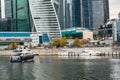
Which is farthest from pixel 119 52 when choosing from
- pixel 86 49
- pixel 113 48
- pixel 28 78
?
pixel 28 78

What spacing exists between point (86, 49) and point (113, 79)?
131586 millimetres

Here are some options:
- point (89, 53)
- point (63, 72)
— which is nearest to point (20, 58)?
point (63, 72)

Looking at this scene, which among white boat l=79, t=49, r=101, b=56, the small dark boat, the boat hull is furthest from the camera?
white boat l=79, t=49, r=101, b=56

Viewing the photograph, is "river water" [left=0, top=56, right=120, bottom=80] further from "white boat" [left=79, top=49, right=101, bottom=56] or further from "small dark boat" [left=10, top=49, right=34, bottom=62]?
"white boat" [left=79, top=49, right=101, bottom=56]

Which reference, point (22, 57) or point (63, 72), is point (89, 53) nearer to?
point (22, 57)

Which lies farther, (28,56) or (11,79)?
(28,56)

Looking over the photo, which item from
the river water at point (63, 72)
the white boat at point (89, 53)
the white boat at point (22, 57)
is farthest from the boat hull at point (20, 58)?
the white boat at point (89, 53)

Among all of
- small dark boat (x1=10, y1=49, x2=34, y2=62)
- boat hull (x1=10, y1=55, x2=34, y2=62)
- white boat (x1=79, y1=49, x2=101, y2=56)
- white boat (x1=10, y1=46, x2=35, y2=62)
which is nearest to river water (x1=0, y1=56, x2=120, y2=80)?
boat hull (x1=10, y1=55, x2=34, y2=62)

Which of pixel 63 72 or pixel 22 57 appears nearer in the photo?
pixel 63 72

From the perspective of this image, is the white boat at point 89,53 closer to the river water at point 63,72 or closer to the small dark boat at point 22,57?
the small dark boat at point 22,57

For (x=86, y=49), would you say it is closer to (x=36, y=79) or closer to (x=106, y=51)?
(x=106, y=51)

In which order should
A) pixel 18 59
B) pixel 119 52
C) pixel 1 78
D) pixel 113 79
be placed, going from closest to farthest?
pixel 113 79
pixel 1 78
pixel 18 59
pixel 119 52

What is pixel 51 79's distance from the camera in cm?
6738

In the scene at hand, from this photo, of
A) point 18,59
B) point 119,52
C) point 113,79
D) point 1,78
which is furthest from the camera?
point 119,52
